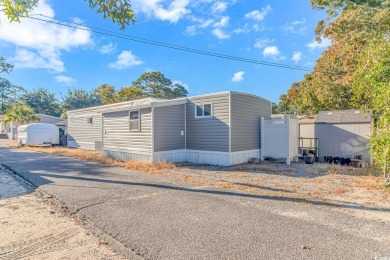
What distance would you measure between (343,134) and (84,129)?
59.5ft

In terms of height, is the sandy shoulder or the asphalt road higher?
the asphalt road

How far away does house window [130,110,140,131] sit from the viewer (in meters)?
11.7

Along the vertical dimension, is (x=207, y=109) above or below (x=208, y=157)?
above

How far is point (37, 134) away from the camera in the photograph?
2184 cm

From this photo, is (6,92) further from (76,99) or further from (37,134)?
(37,134)

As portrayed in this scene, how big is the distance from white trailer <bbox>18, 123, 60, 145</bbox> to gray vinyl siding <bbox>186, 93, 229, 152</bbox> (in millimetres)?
17026

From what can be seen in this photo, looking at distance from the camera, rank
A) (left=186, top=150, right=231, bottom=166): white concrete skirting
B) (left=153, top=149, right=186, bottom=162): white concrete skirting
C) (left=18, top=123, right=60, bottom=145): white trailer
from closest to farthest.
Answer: (left=186, top=150, right=231, bottom=166): white concrete skirting, (left=153, top=149, right=186, bottom=162): white concrete skirting, (left=18, top=123, right=60, bottom=145): white trailer

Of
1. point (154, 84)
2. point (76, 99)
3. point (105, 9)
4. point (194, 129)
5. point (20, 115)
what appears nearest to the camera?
point (105, 9)

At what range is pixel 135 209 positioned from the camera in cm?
495

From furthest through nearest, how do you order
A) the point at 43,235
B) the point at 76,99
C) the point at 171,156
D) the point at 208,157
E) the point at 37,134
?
the point at 76,99, the point at 37,134, the point at 171,156, the point at 208,157, the point at 43,235

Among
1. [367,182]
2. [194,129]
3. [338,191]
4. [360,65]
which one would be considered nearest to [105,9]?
[338,191]

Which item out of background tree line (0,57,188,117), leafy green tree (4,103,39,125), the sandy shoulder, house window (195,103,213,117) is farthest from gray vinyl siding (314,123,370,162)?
leafy green tree (4,103,39,125)

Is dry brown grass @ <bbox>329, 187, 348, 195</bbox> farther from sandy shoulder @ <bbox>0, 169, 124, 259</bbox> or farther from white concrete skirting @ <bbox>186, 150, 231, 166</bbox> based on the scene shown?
sandy shoulder @ <bbox>0, 169, 124, 259</bbox>

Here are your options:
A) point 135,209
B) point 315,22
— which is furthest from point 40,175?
point 315,22
